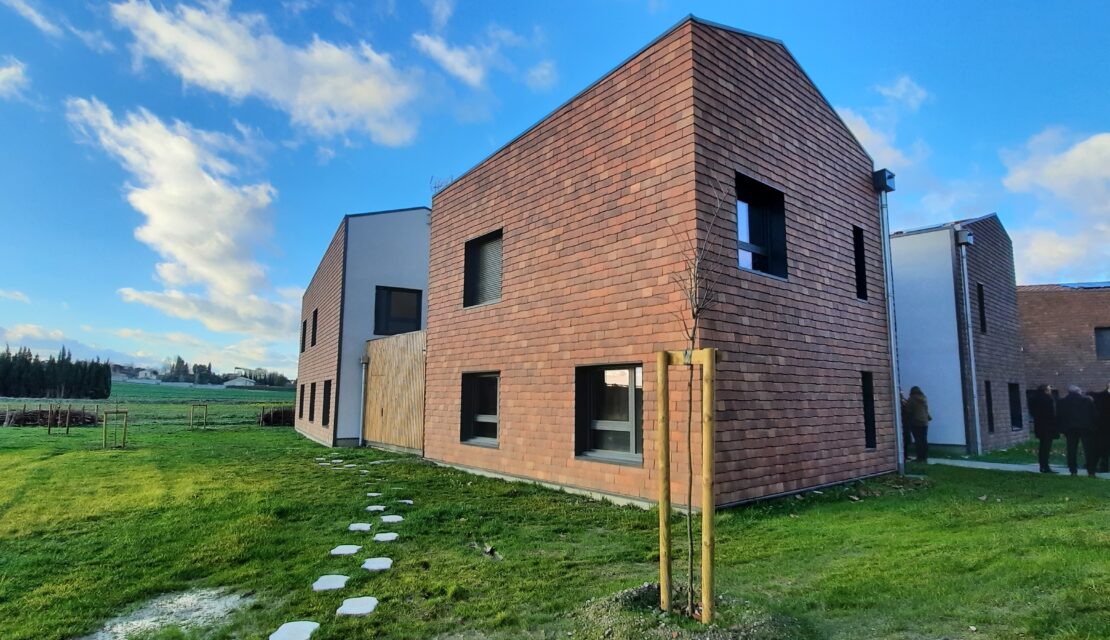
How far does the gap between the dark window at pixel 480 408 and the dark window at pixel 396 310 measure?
650cm

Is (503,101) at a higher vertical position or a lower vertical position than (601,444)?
higher

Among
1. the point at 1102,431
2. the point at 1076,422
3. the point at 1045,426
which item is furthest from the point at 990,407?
the point at 1076,422

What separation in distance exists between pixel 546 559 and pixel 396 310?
1288 cm

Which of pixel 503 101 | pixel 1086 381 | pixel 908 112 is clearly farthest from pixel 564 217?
pixel 1086 381

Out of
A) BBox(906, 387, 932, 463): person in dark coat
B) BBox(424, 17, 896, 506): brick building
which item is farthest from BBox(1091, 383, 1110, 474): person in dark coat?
BBox(424, 17, 896, 506): brick building

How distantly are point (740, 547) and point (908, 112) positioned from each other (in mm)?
8613

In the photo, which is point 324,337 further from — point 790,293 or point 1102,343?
point 1102,343

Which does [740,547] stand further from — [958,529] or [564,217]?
[564,217]

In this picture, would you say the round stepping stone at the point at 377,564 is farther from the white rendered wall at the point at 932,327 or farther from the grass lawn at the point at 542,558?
the white rendered wall at the point at 932,327

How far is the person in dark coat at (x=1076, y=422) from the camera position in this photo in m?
9.05

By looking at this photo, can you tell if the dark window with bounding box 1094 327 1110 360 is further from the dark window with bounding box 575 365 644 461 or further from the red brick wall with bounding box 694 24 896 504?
the dark window with bounding box 575 365 644 461

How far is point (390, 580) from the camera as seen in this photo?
398 cm

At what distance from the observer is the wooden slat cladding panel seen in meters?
12.1

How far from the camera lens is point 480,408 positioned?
9.91 m
